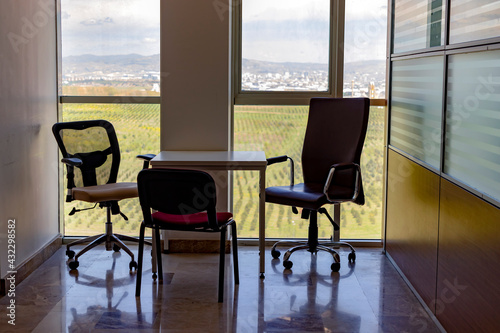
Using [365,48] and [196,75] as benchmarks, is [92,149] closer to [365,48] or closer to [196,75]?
[196,75]

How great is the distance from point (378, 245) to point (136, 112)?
2.30 meters

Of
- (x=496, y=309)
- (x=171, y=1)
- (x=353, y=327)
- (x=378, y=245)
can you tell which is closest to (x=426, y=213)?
(x=353, y=327)

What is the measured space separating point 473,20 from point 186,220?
1.98m

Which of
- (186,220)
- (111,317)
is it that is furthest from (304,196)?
(111,317)

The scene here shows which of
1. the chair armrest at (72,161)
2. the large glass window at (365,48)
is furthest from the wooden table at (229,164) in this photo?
the large glass window at (365,48)

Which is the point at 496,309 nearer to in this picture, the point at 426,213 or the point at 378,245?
the point at 426,213

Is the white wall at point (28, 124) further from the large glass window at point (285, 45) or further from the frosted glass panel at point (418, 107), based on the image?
the frosted glass panel at point (418, 107)

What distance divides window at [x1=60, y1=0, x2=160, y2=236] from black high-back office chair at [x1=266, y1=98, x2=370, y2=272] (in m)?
1.23

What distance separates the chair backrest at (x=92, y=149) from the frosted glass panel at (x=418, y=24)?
2322 mm

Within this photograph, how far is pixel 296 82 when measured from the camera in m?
5.20

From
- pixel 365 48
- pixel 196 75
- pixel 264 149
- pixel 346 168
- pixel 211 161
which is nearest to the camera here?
pixel 211 161

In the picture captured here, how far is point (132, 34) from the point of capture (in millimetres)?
5145

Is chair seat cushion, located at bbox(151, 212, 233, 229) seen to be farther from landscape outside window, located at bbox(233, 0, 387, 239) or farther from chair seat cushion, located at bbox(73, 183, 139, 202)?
landscape outside window, located at bbox(233, 0, 387, 239)

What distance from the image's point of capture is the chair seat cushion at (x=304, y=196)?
4.43 metres
